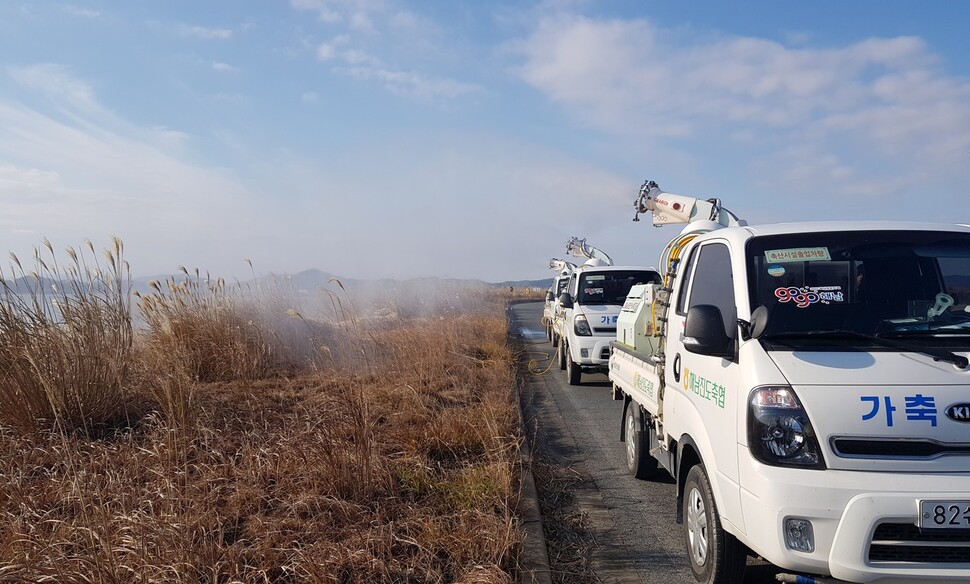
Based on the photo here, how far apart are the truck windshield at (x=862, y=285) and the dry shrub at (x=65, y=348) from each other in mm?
5576

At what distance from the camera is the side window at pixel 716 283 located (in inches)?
147

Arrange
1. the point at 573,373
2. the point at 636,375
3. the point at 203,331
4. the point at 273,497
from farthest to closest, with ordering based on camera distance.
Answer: the point at 573,373, the point at 203,331, the point at 636,375, the point at 273,497

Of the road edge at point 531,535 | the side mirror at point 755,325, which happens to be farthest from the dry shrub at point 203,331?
the side mirror at point 755,325

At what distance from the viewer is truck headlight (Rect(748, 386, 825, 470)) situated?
2.92 meters

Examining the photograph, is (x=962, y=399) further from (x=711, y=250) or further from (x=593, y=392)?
(x=593, y=392)

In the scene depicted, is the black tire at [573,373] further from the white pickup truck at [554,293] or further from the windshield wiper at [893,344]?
the windshield wiper at [893,344]

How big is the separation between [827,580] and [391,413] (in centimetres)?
504

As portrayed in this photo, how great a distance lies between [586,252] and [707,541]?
59.9ft

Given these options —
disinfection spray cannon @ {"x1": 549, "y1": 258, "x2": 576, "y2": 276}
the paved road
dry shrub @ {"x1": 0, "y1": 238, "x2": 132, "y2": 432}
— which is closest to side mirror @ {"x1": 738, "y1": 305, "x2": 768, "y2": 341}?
the paved road

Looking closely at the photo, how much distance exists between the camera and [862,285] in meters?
3.67

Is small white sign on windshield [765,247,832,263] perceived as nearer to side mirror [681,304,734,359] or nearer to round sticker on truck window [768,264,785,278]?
round sticker on truck window [768,264,785,278]

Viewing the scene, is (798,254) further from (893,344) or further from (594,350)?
(594,350)

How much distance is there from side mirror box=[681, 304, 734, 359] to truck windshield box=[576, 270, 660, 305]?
27.2 feet

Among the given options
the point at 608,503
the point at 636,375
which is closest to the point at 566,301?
the point at 636,375
